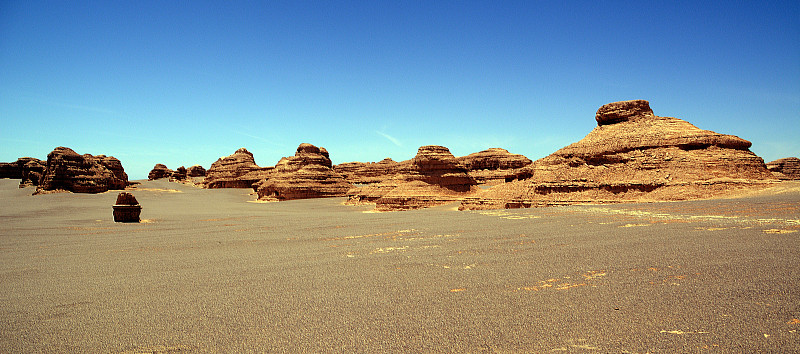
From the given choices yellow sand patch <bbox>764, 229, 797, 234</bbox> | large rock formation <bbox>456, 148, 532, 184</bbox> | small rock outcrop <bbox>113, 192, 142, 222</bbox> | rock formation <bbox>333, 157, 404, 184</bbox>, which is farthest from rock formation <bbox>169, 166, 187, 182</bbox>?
yellow sand patch <bbox>764, 229, 797, 234</bbox>

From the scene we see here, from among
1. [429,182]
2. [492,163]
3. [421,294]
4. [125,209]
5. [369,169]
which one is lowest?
[421,294]

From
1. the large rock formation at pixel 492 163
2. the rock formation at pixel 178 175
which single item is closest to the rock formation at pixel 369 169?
the large rock formation at pixel 492 163

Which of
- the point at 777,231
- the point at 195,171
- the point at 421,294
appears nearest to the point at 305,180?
the point at 777,231

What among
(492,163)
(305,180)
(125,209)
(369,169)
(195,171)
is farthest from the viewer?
(195,171)

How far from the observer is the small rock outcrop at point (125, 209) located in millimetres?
13570

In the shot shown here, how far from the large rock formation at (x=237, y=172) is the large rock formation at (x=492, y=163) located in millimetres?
34717

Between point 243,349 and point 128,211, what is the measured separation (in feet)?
45.2

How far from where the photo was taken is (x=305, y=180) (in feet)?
138

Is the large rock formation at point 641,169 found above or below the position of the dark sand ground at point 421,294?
above

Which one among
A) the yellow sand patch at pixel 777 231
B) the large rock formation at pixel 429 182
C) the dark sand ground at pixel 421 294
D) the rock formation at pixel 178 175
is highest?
the rock formation at pixel 178 175

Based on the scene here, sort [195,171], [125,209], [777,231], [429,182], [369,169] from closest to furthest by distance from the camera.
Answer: [777,231] < [125,209] < [429,182] < [369,169] < [195,171]

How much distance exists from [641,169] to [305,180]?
31.6 meters

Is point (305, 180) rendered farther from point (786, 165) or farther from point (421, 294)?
point (786, 165)

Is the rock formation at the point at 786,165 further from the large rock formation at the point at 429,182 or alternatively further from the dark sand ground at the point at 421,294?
the dark sand ground at the point at 421,294
